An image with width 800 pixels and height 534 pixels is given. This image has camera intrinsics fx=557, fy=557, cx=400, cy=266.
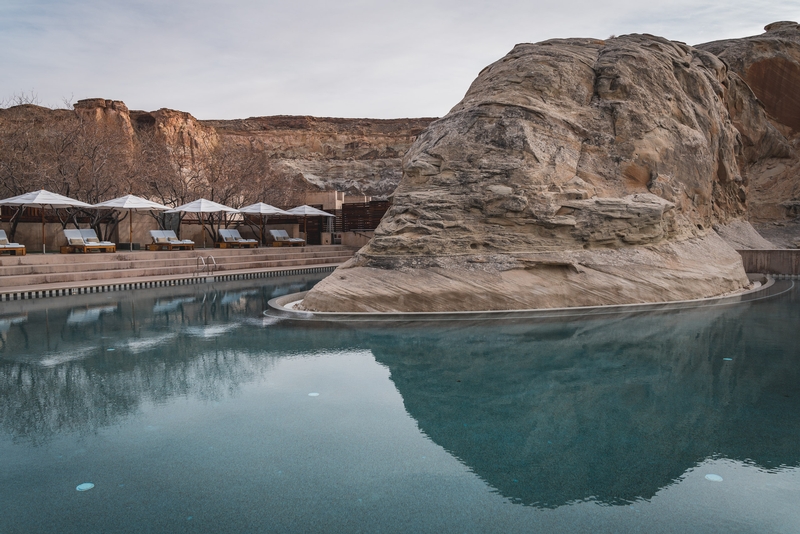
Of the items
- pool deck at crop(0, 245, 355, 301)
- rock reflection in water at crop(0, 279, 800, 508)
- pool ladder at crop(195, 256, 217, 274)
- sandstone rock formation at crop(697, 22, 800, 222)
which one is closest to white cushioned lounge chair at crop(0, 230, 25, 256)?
pool deck at crop(0, 245, 355, 301)

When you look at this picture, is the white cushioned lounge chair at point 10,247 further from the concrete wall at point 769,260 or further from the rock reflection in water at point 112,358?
the concrete wall at point 769,260

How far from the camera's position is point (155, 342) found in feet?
24.1

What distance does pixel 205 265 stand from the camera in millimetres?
16453

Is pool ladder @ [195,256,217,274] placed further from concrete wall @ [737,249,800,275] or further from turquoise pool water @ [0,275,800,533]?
concrete wall @ [737,249,800,275]

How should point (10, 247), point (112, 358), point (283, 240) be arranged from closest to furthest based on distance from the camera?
point (112, 358)
point (10, 247)
point (283, 240)

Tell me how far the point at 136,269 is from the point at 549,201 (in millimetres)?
10760

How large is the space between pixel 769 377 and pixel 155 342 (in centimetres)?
710

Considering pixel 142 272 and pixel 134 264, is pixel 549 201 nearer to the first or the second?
pixel 142 272

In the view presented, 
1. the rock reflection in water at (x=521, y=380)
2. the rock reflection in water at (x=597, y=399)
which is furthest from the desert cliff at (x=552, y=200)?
the rock reflection in water at (x=597, y=399)

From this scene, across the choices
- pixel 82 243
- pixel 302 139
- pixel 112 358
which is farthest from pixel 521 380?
pixel 302 139

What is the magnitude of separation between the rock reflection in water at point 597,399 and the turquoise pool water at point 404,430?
0.07 ft

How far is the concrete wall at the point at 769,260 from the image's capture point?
1492cm

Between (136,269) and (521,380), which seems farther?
(136,269)

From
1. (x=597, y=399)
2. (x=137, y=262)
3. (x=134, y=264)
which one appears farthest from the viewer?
(x=137, y=262)
